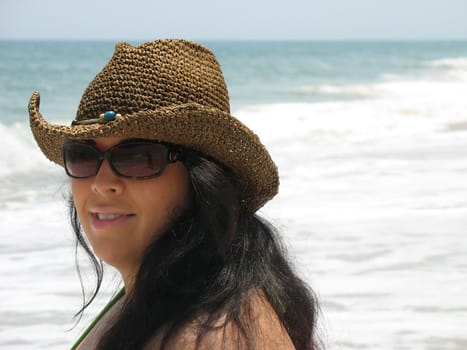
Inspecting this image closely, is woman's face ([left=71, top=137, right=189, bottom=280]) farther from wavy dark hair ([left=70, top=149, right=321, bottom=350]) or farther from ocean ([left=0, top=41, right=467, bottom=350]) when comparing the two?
ocean ([left=0, top=41, right=467, bottom=350])

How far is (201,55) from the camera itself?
172cm

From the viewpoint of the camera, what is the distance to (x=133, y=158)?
161cm

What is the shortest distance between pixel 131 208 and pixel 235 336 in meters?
0.32

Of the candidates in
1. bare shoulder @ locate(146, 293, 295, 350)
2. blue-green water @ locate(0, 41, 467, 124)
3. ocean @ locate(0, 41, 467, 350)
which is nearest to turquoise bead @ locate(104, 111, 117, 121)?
bare shoulder @ locate(146, 293, 295, 350)

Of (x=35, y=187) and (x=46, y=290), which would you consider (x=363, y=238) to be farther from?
(x=35, y=187)

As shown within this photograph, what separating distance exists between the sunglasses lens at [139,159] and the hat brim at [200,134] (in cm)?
2

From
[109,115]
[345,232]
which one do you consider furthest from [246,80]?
[109,115]

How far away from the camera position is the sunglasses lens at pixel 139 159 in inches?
63.4

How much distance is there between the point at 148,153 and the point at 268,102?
784 inches

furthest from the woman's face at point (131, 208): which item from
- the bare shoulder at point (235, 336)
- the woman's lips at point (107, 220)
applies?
the bare shoulder at point (235, 336)

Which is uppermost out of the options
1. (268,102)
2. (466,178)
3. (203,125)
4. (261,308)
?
(203,125)

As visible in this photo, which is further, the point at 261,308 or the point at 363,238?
the point at 363,238

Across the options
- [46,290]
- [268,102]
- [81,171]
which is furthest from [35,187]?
[268,102]

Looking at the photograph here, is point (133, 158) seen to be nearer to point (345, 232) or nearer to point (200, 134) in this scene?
point (200, 134)
